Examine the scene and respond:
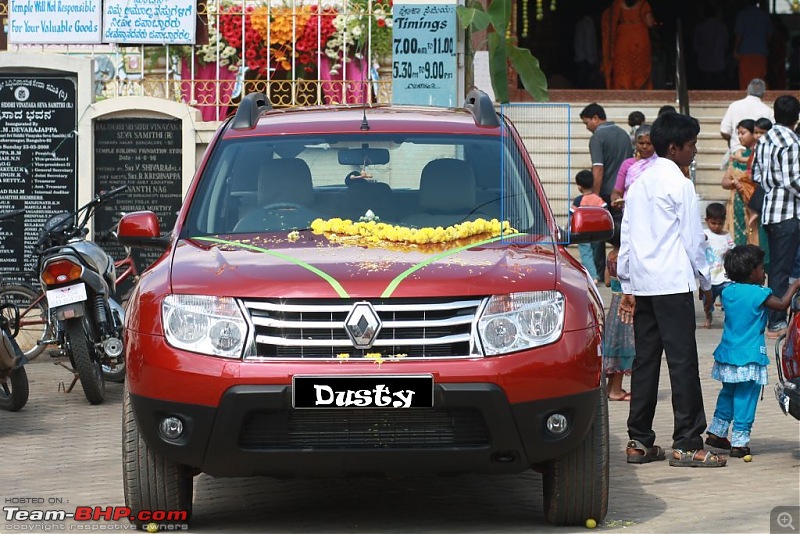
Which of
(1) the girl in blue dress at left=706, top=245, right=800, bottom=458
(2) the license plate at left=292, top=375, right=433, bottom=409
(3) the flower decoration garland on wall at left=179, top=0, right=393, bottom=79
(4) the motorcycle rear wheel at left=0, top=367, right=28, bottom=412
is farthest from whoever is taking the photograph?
(3) the flower decoration garland on wall at left=179, top=0, right=393, bottom=79

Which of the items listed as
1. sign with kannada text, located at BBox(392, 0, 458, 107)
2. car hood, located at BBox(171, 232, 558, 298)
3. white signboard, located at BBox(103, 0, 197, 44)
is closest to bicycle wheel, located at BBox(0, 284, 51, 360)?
white signboard, located at BBox(103, 0, 197, 44)

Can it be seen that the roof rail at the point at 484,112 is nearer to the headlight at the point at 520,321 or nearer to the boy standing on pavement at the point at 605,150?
the headlight at the point at 520,321

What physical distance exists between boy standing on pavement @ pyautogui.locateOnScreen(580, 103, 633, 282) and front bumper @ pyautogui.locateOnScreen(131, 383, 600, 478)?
9.85 m

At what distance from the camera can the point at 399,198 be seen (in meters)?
7.48

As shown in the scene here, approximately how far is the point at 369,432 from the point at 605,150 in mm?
10218

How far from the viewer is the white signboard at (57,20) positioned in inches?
548

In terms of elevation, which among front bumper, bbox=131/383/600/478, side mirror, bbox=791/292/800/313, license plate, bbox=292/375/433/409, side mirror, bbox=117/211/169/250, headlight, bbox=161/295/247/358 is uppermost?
side mirror, bbox=117/211/169/250

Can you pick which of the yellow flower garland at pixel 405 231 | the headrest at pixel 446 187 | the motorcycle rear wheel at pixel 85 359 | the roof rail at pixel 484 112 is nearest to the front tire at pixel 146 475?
the yellow flower garland at pixel 405 231

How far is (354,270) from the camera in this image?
6340 mm

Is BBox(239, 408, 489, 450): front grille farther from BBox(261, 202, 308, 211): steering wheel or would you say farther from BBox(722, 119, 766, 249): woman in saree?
BBox(722, 119, 766, 249): woman in saree

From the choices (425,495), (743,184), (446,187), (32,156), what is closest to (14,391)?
(425,495)

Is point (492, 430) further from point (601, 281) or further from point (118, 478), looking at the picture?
point (601, 281)

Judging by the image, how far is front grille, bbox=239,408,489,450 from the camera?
614 centimetres

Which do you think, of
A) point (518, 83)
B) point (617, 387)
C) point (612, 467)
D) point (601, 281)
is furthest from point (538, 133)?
point (612, 467)
